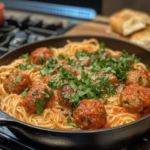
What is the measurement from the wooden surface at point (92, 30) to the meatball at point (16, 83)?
9.61 ft

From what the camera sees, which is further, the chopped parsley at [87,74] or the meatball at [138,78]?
the meatball at [138,78]

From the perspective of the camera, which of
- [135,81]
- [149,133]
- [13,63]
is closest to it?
[149,133]

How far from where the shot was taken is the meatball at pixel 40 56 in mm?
3613

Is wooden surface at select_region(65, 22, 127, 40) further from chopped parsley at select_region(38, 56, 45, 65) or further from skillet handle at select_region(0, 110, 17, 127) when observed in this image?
skillet handle at select_region(0, 110, 17, 127)

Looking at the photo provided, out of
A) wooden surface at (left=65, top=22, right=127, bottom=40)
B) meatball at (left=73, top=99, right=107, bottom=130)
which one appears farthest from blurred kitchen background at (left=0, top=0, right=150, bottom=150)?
meatball at (left=73, top=99, right=107, bottom=130)

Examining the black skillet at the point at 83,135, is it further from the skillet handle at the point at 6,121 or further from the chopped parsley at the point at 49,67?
the chopped parsley at the point at 49,67

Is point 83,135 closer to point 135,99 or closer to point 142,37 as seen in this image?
point 135,99

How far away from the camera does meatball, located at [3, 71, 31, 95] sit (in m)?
2.88

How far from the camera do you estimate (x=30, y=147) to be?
91.4 inches

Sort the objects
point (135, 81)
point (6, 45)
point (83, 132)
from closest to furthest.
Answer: point (83, 132)
point (135, 81)
point (6, 45)

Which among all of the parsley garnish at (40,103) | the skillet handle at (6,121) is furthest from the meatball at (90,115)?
the skillet handle at (6,121)

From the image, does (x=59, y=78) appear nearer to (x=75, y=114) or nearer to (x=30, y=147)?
(x=75, y=114)

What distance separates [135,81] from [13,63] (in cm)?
218

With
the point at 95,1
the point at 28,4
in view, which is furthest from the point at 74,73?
the point at 28,4
